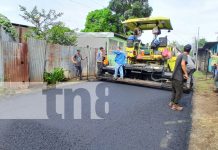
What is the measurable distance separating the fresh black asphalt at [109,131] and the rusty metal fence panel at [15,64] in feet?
13.0

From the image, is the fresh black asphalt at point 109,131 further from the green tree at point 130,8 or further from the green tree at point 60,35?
the green tree at point 130,8

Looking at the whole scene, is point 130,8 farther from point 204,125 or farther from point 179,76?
point 204,125

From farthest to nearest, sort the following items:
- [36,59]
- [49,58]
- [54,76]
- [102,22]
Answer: [102,22] → [49,58] → [54,76] → [36,59]

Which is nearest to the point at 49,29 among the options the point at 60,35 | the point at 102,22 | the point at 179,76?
the point at 60,35

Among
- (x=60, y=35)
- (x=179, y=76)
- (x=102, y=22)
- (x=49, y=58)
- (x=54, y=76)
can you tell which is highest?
(x=102, y=22)

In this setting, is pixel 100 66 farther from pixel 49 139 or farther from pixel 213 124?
pixel 49 139

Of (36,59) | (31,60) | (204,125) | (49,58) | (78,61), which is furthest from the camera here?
(78,61)

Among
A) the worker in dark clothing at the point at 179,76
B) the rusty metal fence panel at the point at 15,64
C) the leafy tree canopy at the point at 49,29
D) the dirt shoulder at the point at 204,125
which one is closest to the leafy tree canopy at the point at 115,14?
the leafy tree canopy at the point at 49,29

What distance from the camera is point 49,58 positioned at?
12.0m

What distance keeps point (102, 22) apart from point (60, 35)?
67.7 ft

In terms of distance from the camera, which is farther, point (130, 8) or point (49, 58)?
point (130, 8)

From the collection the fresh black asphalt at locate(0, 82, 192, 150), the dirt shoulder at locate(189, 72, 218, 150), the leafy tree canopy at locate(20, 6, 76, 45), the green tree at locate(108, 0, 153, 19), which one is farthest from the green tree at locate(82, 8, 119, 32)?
the fresh black asphalt at locate(0, 82, 192, 150)

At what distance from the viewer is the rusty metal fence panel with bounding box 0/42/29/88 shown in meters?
9.62

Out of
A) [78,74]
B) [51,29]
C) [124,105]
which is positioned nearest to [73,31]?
[51,29]
